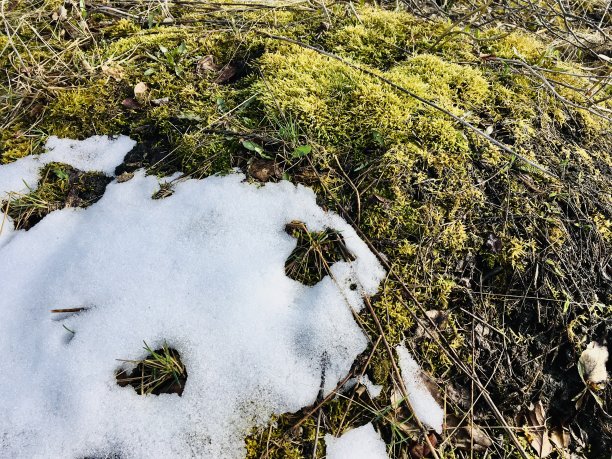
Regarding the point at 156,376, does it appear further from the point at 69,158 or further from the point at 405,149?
the point at 405,149

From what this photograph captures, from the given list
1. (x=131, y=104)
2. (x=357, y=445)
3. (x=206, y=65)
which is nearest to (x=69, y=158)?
(x=131, y=104)

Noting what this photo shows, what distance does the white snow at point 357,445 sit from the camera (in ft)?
5.53

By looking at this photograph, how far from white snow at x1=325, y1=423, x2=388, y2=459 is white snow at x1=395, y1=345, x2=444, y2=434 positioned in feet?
0.71

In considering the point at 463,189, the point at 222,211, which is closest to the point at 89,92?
the point at 222,211

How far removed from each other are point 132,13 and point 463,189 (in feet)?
9.39

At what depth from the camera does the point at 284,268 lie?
206 cm

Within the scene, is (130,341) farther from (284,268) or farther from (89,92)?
(89,92)

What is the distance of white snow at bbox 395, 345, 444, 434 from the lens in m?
1.80

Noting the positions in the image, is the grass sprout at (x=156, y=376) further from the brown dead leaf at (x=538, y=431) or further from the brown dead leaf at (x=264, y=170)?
the brown dead leaf at (x=538, y=431)

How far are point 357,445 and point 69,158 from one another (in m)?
2.27

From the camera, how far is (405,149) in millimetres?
2379

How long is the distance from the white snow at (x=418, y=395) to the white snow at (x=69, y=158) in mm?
1959

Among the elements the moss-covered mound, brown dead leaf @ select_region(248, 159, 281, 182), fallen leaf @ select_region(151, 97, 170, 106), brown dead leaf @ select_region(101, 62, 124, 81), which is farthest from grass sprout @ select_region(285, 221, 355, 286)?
brown dead leaf @ select_region(101, 62, 124, 81)

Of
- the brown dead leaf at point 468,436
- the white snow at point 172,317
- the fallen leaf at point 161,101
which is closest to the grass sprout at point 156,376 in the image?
the white snow at point 172,317
